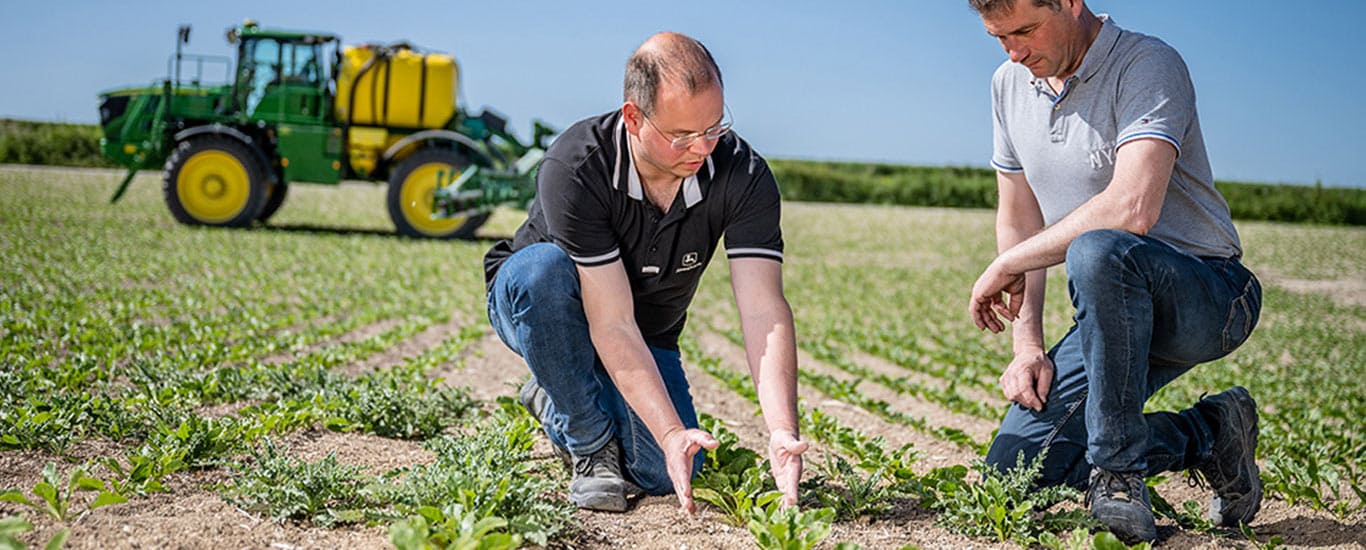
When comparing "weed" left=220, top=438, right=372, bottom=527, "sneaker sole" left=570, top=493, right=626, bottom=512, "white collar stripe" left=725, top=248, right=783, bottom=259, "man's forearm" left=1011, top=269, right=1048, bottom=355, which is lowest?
"sneaker sole" left=570, top=493, right=626, bottom=512

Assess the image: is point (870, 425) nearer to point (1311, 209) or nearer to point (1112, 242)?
point (1112, 242)

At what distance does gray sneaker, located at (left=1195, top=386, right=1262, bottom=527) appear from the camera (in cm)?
313

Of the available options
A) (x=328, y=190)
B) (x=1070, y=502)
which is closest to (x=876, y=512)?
(x=1070, y=502)

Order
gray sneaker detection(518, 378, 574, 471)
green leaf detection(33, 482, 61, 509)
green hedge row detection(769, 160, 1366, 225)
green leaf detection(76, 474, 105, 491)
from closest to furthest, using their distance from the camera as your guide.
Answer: green leaf detection(33, 482, 61, 509)
green leaf detection(76, 474, 105, 491)
gray sneaker detection(518, 378, 574, 471)
green hedge row detection(769, 160, 1366, 225)

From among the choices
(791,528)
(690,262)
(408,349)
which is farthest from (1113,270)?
(408,349)

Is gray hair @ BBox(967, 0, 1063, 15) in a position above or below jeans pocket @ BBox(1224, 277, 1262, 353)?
above

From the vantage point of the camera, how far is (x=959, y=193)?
41.0 metres

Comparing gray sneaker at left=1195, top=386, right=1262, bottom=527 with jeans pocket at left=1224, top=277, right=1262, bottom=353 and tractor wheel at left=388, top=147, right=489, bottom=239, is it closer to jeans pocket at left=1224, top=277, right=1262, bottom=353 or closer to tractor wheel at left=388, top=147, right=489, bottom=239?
jeans pocket at left=1224, top=277, right=1262, bottom=353

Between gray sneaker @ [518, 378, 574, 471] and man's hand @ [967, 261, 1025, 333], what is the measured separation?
129 centimetres

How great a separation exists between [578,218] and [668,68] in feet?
1.62

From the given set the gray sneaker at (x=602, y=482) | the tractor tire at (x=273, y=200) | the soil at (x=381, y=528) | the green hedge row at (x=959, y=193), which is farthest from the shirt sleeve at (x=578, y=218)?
the green hedge row at (x=959, y=193)

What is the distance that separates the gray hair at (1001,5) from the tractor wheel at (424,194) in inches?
486

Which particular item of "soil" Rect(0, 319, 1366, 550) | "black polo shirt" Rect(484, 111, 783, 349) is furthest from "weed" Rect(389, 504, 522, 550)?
"black polo shirt" Rect(484, 111, 783, 349)

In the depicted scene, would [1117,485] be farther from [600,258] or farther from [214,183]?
[214,183]
